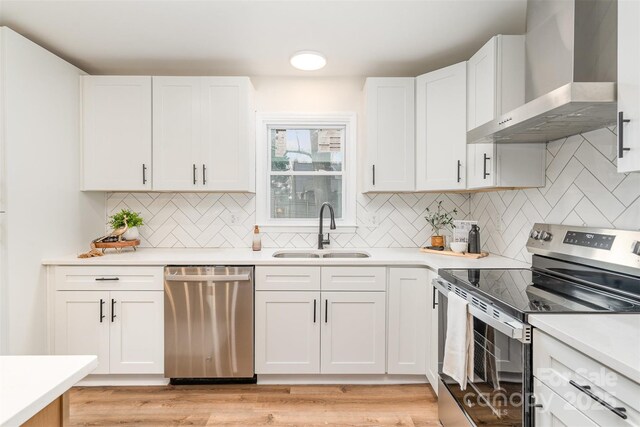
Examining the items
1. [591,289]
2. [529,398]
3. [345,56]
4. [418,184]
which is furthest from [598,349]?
[345,56]

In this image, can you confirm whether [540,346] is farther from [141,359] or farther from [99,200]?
[99,200]

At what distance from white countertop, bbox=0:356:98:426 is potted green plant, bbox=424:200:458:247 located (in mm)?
2615

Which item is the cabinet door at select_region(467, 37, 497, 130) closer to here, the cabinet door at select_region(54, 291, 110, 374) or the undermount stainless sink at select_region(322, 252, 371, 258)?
the undermount stainless sink at select_region(322, 252, 371, 258)

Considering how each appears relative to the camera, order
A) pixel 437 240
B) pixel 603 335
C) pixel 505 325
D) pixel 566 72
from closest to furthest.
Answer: pixel 603 335 → pixel 505 325 → pixel 566 72 → pixel 437 240

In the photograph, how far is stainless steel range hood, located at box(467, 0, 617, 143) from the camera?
4.34 feet

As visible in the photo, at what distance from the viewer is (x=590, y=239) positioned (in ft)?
5.54

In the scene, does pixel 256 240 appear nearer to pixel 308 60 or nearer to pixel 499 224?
pixel 308 60

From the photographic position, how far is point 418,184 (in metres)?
2.76

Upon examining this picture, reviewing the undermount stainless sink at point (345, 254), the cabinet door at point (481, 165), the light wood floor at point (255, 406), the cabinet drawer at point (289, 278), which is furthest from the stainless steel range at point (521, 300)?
the undermount stainless sink at point (345, 254)

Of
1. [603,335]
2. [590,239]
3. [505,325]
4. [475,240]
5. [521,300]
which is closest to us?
[603,335]

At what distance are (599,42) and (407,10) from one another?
1.03 m

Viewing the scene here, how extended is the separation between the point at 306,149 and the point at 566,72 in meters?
2.03

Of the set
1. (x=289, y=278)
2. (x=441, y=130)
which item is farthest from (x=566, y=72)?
(x=289, y=278)

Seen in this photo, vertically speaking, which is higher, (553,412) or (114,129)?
(114,129)
